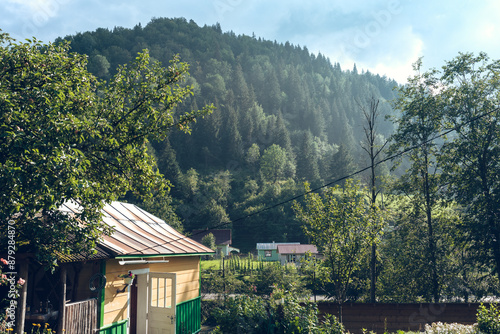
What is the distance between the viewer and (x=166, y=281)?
41.0 feet

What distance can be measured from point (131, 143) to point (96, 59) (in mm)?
129454

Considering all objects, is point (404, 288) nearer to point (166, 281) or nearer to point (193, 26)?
point (166, 281)

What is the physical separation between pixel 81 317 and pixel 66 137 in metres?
4.58

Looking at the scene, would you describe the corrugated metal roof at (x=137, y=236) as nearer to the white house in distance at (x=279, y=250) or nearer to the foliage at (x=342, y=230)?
the foliage at (x=342, y=230)

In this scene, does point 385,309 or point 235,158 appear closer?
point 385,309

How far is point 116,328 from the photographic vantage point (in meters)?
9.75

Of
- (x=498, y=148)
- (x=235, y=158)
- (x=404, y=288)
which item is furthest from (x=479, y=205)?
(x=235, y=158)

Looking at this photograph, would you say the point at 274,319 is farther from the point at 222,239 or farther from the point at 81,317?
the point at 222,239

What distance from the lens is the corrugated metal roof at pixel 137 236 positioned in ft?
32.9

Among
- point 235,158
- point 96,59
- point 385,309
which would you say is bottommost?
point 385,309

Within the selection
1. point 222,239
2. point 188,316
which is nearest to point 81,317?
point 188,316

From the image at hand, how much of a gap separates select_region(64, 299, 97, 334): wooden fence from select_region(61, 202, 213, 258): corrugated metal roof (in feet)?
4.47

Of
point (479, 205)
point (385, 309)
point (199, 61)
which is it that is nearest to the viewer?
→ point (385, 309)

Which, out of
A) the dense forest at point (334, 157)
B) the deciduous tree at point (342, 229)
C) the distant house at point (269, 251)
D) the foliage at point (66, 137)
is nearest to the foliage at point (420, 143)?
the dense forest at point (334, 157)
